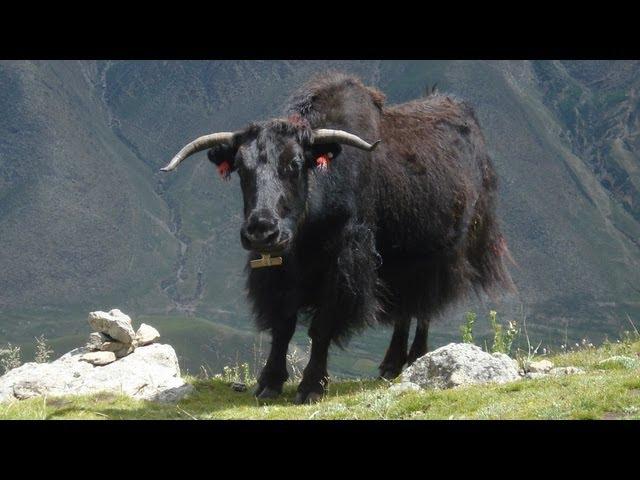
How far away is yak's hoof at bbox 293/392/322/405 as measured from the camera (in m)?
9.31

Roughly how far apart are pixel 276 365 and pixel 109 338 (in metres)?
2.03

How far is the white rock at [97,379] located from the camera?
9406mm

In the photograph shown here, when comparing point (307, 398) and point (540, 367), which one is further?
point (540, 367)

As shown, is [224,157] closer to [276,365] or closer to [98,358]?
[276,365]

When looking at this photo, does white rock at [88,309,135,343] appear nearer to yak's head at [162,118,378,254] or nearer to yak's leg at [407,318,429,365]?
yak's head at [162,118,378,254]

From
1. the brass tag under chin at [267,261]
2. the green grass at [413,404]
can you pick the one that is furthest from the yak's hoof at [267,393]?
the brass tag under chin at [267,261]

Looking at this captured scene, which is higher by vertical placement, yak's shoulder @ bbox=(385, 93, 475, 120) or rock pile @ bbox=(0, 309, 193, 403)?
yak's shoulder @ bbox=(385, 93, 475, 120)

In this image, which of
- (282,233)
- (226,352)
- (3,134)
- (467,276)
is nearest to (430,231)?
(467,276)

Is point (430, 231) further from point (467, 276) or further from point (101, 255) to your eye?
point (101, 255)

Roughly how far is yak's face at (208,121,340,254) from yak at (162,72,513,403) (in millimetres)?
12

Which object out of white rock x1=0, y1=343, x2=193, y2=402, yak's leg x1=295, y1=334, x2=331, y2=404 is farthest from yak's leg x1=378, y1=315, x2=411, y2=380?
white rock x1=0, y1=343, x2=193, y2=402

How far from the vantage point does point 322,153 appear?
382 inches

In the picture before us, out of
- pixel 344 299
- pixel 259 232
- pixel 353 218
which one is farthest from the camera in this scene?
pixel 353 218

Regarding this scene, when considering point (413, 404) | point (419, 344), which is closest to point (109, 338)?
point (419, 344)
